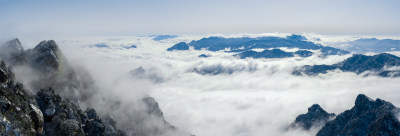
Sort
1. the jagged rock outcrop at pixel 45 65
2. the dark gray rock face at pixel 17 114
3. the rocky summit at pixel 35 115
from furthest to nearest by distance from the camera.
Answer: the jagged rock outcrop at pixel 45 65 → the rocky summit at pixel 35 115 → the dark gray rock face at pixel 17 114

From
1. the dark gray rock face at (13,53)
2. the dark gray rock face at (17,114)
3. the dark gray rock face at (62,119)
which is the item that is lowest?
the dark gray rock face at (62,119)

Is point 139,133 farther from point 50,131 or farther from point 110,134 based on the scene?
point 50,131

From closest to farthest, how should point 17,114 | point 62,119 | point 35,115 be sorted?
point 17,114, point 35,115, point 62,119

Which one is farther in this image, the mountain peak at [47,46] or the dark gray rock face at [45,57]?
the mountain peak at [47,46]

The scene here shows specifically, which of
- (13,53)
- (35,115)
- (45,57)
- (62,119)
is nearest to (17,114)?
(35,115)

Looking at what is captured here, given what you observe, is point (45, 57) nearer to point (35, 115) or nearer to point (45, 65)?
point (45, 65)

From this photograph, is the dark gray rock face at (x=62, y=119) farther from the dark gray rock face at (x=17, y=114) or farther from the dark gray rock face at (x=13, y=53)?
the dark gray rock face at (x=13, y=53)

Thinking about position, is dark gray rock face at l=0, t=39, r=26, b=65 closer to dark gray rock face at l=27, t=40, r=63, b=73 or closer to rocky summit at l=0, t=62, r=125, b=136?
dark gray rock face at l=27, t=40, r=63, b=73

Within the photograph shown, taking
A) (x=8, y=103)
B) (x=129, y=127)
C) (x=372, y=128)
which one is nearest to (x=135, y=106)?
(x=129, y=127)

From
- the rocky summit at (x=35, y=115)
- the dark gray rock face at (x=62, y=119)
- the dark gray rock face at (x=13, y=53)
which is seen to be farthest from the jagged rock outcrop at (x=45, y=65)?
the rocky summit at (x=35, y=115)

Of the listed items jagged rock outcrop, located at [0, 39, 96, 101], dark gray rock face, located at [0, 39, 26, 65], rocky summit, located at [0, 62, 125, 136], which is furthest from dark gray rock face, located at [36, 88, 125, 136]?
dark gray rock face, located at [0, 39, 26, 65]

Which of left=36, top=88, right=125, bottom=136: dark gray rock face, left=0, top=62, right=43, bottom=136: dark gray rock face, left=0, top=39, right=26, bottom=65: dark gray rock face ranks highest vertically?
left=0, top=39, right=26, bottom=65: dark gray rock face
